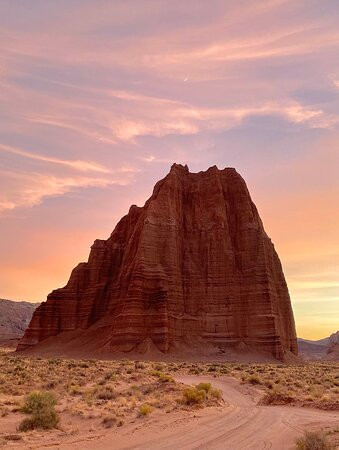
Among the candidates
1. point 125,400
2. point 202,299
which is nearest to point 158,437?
point 125,400

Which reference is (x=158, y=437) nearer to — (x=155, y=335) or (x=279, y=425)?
(x=279, y=425)

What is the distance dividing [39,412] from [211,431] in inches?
225

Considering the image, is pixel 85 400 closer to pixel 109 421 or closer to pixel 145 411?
pixel 145 411

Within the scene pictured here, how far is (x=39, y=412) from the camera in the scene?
1491 centimetres

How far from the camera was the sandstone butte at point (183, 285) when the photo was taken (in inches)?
2852

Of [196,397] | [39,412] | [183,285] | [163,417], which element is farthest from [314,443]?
[183,285]

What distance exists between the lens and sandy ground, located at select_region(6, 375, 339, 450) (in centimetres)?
1219

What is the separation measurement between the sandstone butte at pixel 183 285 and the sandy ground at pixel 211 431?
52.1m

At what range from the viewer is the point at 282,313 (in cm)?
8162

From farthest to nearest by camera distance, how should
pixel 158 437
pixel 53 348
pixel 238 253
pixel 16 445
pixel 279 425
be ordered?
A: pixel 238 253, pixel 53 348, pixel 279 425, pixel 158 437, pixel 16 445

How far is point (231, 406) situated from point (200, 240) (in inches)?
2593

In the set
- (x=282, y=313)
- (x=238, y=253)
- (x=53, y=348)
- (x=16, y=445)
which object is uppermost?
(x=238, y=253)

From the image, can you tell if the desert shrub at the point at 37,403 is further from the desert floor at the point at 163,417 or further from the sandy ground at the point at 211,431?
the sandy ground at the point at 211,431

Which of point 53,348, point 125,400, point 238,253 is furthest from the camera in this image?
point 238,253
